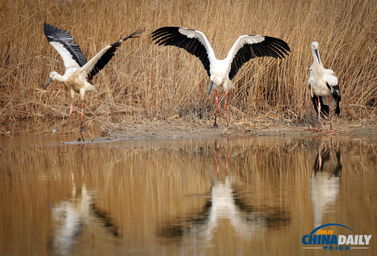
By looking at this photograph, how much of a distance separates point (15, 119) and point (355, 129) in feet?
19.8

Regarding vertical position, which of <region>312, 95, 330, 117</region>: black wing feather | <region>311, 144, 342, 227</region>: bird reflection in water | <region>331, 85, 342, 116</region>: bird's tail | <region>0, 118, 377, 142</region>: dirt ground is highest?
<region>331, 85, 342, 116</region>: bird's tail

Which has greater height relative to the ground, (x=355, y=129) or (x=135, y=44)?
(x=135, y=44)

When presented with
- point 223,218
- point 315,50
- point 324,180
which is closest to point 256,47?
point 315,50

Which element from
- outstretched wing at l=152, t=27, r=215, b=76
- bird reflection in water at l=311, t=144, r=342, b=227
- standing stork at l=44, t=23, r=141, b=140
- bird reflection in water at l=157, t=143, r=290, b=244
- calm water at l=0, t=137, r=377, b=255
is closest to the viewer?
calm water at l=0, t=137, r=377, b=255

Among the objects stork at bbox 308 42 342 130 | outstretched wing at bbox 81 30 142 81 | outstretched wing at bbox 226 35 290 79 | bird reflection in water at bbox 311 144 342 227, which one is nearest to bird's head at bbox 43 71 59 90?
outstretched wing at bbox 81 30 142 81

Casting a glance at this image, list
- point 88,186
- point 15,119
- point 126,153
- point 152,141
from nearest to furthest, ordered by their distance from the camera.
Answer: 1. point 88,186
2. point 126,153
3. point 152,141
4. point 15,119

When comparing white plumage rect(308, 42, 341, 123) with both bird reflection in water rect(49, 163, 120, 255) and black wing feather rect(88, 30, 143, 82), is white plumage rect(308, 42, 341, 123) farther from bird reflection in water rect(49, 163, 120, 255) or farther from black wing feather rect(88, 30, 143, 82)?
bird reflection in water rect(49, 163, 120, 255)

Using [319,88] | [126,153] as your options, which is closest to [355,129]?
[319,88]

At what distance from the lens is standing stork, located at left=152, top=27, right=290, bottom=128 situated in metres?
10.6

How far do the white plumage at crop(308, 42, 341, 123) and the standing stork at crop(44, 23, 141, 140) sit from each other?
2.94 meters

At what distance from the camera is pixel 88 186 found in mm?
6527

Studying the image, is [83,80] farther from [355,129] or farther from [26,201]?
[26,201]

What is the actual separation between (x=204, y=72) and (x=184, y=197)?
233 inches

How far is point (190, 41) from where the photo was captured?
1099cm
